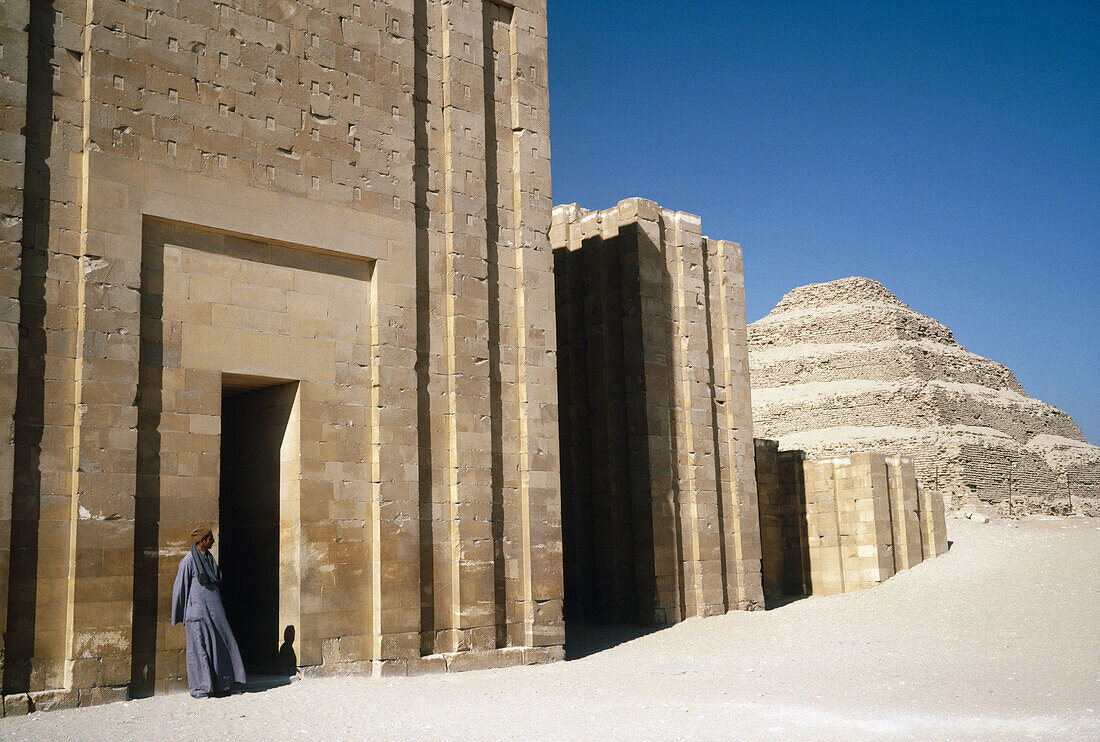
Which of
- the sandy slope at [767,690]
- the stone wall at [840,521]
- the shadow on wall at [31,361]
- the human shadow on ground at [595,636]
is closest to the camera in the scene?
the sandy slope at [767,690]

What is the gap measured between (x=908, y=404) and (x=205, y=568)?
5056 centimetres

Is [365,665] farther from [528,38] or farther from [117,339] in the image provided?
[528,38]

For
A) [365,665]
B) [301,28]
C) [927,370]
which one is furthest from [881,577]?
[927,370]

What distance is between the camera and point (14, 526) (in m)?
9.39

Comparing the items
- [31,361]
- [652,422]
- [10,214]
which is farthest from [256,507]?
[652,422]

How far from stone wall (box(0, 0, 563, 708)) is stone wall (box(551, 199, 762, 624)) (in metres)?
4.72

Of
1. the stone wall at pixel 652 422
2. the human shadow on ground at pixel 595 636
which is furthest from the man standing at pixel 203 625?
the stone wall at pixel 652 422

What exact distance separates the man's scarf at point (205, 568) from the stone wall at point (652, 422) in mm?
9508

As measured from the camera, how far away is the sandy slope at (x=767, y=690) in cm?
866

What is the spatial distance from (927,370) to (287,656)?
5368 centimetres

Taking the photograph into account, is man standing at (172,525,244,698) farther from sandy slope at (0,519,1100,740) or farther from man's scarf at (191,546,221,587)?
sandy slope at (0,519,1100,740)

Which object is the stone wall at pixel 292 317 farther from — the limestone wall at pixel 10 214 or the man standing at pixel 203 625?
the man standing at pixel 203 625

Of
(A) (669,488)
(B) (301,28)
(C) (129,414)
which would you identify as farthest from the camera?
(A) (669,488)

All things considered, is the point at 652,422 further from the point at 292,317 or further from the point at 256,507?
the point at 292,317
